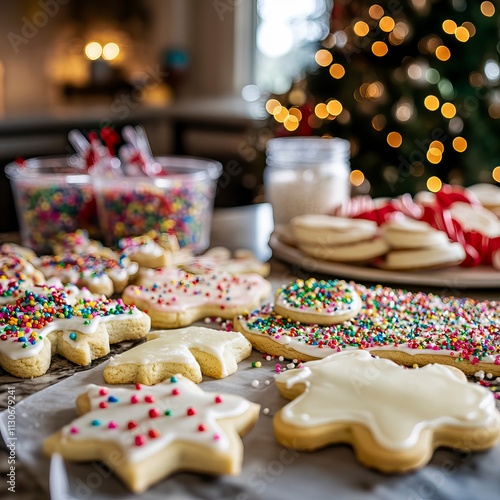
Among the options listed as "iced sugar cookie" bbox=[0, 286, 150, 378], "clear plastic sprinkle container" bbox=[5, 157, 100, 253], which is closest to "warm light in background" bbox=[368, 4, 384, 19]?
"clear plastic sprinkle container" bbox=[5, 157, 100, 253]

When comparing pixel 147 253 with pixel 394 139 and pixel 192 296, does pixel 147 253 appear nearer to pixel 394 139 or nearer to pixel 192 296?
Result: pixel 192 296

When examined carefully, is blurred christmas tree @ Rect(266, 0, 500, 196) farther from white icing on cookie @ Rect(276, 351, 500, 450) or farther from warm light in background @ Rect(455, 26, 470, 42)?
white icing on cookie @ Rect(276, 351, 500, 450)

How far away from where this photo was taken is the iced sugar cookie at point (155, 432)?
0.75 m

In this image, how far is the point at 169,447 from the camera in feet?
2.50

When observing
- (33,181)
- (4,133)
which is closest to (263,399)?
(33,181)

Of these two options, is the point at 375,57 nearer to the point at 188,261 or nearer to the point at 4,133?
the point at 188,261

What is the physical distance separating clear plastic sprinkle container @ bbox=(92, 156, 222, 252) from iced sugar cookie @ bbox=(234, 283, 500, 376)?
507 millimetres

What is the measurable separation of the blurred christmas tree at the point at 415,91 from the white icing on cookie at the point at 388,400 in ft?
7.07

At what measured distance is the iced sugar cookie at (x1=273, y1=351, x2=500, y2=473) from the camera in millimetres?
773

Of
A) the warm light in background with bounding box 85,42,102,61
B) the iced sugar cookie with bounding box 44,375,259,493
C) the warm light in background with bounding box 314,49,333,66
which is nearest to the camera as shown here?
the iced sugar cookie with bounding box 44,375,259,493

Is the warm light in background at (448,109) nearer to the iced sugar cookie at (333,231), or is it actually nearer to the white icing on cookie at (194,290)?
the iced sugar cookie at (333,231)

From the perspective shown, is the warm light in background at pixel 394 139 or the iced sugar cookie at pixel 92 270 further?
the warm light in background at pixel 394 139

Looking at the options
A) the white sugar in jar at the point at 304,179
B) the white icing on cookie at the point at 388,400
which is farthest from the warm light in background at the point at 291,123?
the white icing on cookie at the point at 388,400

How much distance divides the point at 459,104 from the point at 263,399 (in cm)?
237
